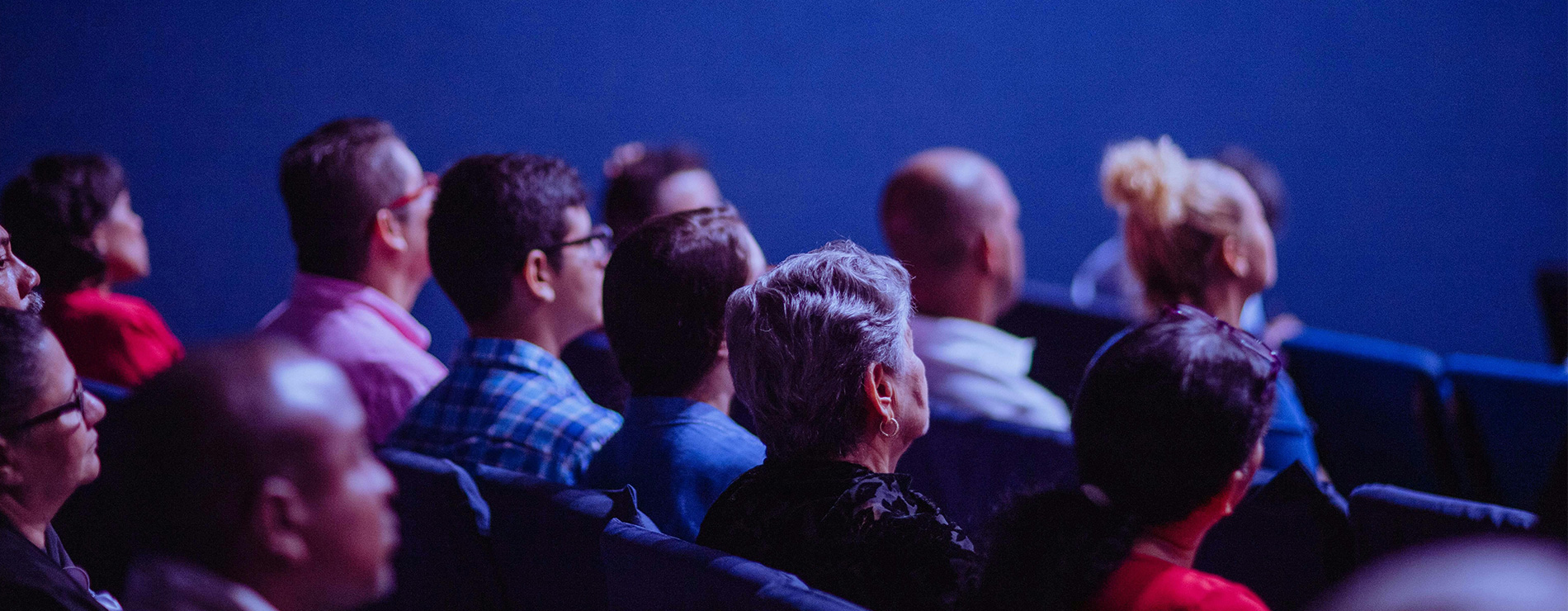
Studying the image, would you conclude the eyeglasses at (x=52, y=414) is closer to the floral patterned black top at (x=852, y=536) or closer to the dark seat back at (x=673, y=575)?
the dark seat back at (x=673, y=575)

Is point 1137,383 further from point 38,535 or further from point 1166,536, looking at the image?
point 38,535

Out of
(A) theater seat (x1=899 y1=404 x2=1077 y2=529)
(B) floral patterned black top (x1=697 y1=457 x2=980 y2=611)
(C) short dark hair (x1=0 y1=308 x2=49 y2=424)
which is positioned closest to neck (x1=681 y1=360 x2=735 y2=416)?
(B) floral patterned black top (x1=697 y1=457 x2=980 y2=611)

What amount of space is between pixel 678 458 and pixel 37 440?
0.84 meters

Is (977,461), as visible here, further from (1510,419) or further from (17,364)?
(1510,419)

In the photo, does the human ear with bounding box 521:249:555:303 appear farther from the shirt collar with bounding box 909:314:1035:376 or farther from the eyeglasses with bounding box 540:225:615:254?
the shirt collar with bounding box 909:314:1035:376

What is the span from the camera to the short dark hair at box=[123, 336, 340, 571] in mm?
906

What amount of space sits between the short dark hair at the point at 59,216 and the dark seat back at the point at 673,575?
84.4 inches

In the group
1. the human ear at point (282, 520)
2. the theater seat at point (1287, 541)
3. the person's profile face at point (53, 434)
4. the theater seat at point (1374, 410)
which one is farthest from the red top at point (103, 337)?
the theater seat at point (1374, 410)

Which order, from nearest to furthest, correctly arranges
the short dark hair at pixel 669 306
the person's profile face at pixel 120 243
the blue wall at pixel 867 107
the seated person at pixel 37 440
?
1. the seated person at pixel 37 440
2. the short dark hair at pixel 669 306
3. the person's profile face at pixel 120 243
4. the blue wall at pixel 867 107

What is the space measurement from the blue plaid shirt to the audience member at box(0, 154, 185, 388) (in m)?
1.16

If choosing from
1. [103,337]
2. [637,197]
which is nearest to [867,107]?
[637,197]

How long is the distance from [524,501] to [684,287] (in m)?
0.42

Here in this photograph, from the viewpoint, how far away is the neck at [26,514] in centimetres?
140

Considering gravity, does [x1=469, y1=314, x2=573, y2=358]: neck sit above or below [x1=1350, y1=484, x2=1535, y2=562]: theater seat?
above
